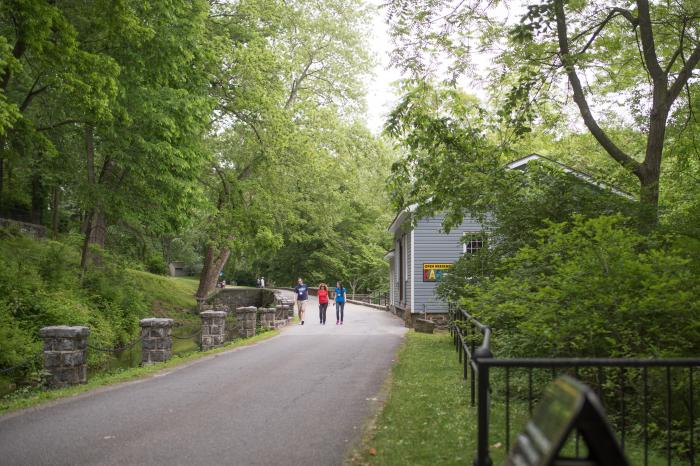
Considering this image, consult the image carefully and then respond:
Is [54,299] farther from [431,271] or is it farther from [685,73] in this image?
[685,73]

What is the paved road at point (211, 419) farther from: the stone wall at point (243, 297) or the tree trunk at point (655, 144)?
the stone wall at point (243, 297)

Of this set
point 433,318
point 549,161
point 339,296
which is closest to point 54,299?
point 339,296

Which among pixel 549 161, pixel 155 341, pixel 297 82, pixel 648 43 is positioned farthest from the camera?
pixel 297 82

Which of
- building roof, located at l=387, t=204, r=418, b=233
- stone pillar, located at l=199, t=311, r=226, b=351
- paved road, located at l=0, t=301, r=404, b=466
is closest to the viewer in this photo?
paved road, located at l=0, t=301, r=404, b=466

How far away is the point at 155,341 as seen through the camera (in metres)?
14.9

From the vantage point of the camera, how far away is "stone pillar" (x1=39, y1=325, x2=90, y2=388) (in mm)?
11266

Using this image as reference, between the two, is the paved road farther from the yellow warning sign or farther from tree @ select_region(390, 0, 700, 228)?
the yellow warning sign

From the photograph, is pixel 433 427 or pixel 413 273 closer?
pixel 433 427

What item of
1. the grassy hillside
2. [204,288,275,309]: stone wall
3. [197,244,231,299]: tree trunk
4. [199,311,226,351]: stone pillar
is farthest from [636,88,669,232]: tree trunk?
[204,288,275,309]: stone wall

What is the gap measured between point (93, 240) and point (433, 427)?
63.0ft

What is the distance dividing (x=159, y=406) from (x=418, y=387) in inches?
157

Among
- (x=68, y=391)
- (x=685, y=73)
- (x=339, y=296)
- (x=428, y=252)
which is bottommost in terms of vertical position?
(x=68, y=391)

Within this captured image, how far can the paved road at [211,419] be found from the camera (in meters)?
6.50

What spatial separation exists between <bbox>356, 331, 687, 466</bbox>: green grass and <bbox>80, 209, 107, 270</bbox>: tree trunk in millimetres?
14085
